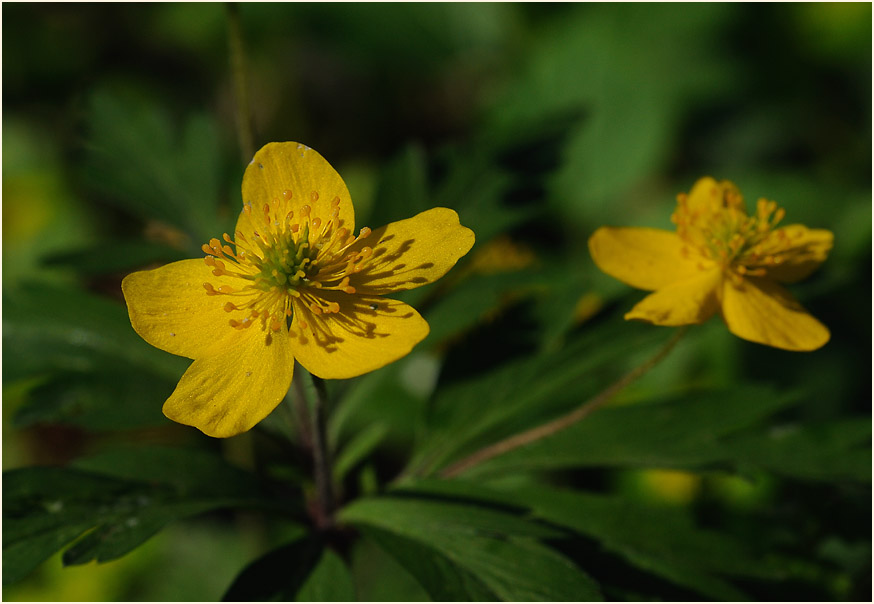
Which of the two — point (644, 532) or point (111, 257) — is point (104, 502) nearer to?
point (111, 257)

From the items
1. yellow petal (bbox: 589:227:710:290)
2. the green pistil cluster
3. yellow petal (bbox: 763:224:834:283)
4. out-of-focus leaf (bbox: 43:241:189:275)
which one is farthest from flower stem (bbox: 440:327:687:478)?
out-of-focus leaf (bbox: 43:241:189:275)

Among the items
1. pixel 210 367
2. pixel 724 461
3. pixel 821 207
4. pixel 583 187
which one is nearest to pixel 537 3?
pixel 583 187

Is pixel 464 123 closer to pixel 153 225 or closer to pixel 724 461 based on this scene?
pixel 153 225

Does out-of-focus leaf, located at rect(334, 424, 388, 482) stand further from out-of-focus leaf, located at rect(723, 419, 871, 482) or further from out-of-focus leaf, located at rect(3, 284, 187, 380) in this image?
out-of-focus leaf, located at rect(723, 419, 871, 482)

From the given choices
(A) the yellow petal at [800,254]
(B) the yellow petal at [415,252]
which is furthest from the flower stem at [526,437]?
(B) the yellow petal at [415,252]

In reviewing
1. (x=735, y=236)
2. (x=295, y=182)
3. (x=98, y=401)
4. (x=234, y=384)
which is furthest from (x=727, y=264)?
(x=98, y=401)

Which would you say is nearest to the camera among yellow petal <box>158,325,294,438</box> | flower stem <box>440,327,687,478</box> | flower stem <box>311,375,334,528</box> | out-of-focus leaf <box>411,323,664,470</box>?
yellow petal <box>158,325,294,438</box>
